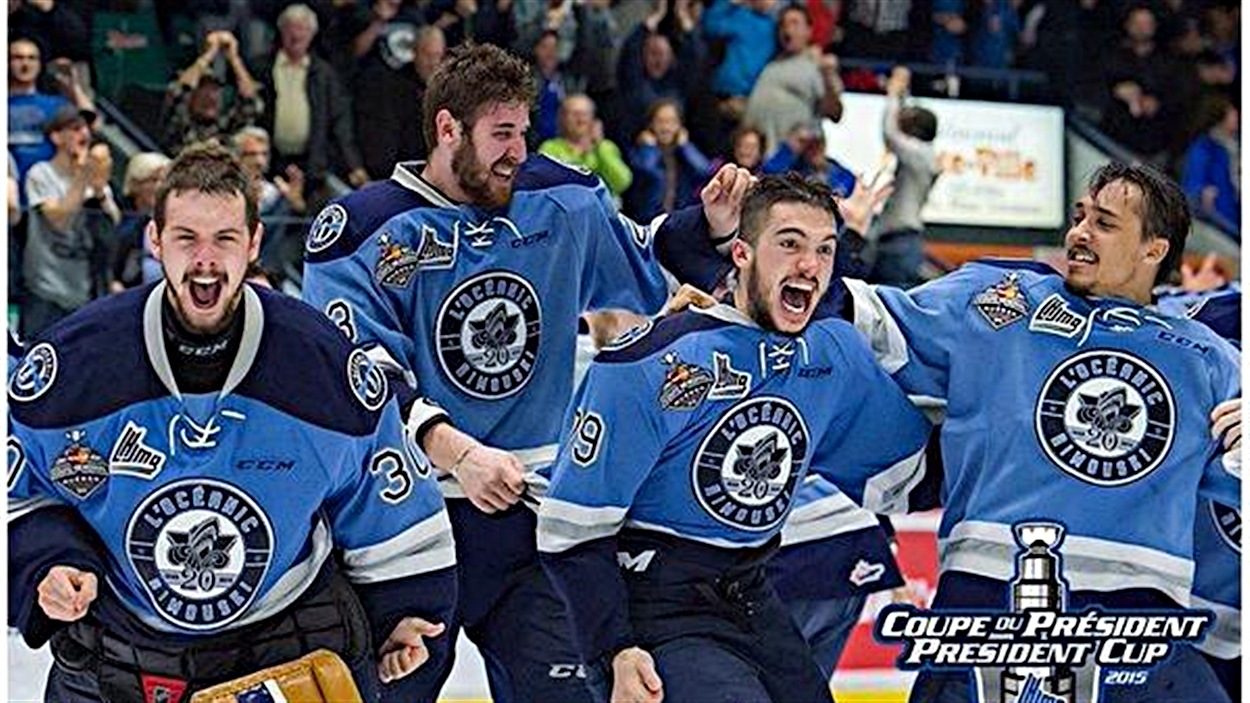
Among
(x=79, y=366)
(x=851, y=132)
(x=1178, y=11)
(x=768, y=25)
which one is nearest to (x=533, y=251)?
(x=79, y=366)

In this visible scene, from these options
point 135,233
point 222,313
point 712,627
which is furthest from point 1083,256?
point 135,233

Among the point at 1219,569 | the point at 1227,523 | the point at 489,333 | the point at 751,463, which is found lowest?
the point at 1219,569

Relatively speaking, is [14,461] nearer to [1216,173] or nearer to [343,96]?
[343,96]

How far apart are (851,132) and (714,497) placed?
298cm

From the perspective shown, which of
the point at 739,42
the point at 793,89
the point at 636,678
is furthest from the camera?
the point at 739,42

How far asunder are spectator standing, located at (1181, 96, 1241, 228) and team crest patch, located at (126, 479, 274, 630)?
559cm

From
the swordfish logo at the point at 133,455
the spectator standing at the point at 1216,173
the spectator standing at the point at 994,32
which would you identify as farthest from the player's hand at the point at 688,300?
the spectator standing at the point at 994,32

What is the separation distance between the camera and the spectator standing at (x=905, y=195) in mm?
5793

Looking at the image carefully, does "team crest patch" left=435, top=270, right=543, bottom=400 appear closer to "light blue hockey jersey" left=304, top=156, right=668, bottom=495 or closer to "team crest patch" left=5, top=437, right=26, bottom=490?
"light blue hockey jersey" left=304, top=156, right=668, bottom=495

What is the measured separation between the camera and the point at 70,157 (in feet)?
20.2

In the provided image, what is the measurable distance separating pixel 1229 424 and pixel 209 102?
2.94 m

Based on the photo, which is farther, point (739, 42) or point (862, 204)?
point (739, 42)

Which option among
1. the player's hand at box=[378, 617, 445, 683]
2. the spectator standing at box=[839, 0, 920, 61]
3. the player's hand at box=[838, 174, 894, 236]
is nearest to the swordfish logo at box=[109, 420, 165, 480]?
the player's hand at box=[378, 617, 445, 683]

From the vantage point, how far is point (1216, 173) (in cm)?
895
